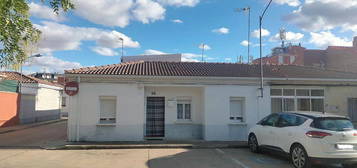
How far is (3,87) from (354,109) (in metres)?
23.0

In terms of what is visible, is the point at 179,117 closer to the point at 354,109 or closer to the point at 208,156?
the point at 208,156

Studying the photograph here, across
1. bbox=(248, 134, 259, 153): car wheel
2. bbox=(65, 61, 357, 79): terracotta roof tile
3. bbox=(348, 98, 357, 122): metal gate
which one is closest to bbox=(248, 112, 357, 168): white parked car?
bbox=(248, 134, 259, 153): car wheel

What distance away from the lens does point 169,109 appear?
1388cm

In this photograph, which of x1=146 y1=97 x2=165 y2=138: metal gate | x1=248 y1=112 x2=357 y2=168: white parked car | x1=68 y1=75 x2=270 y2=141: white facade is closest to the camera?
x1=248 y1=112 x2=357 y2=168: white parked car

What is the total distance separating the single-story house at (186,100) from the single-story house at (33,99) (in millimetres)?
10181

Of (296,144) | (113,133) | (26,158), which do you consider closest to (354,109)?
(296,144)

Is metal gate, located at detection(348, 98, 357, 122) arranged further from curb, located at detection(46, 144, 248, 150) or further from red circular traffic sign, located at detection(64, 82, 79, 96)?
red circular traffic sign, located at detection(64, 82, 79, 96)

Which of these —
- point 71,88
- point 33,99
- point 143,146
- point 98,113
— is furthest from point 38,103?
point 143,146

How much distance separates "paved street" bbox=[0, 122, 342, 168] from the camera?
835cm

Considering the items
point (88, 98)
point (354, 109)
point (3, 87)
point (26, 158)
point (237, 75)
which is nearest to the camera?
point (26, 158)

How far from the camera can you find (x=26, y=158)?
9.22 m

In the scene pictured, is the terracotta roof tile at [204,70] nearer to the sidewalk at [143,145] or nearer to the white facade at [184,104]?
the white facade at [184,104]

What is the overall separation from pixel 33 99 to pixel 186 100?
1572cm

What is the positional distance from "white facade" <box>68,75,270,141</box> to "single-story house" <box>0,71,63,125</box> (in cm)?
992
